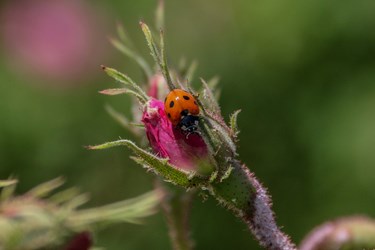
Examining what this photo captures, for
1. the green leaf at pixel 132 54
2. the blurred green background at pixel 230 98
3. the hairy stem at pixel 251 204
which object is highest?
the blurred green background at pixel 230 98

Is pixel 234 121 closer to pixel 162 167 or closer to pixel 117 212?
pixel 162 167

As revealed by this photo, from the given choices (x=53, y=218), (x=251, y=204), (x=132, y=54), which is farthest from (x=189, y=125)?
(x=132, y=54)

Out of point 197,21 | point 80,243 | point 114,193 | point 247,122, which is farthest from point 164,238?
point 80,243

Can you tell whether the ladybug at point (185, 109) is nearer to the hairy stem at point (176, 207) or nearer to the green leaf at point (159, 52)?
the green leaf at point (159, 52)

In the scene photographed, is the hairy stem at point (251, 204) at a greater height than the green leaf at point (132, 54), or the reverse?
the green leaf at point (132, 54)

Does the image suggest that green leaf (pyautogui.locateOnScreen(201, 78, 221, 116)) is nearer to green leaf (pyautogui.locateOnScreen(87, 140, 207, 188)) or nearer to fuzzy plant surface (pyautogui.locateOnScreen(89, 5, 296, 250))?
fuzzy plant surface (pyautogui.locateOnScreen(89, 5, 296, 250))

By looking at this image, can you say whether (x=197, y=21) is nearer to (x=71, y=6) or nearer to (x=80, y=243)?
(x=71, y=6)

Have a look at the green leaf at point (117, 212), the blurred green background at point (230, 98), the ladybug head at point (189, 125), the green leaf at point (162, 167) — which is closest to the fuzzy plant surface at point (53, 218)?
the green leaf at point (117, 212)

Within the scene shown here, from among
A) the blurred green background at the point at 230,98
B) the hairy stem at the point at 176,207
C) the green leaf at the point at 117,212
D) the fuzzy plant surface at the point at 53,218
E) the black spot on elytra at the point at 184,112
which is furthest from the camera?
the blurred green background at the point at 230,98
